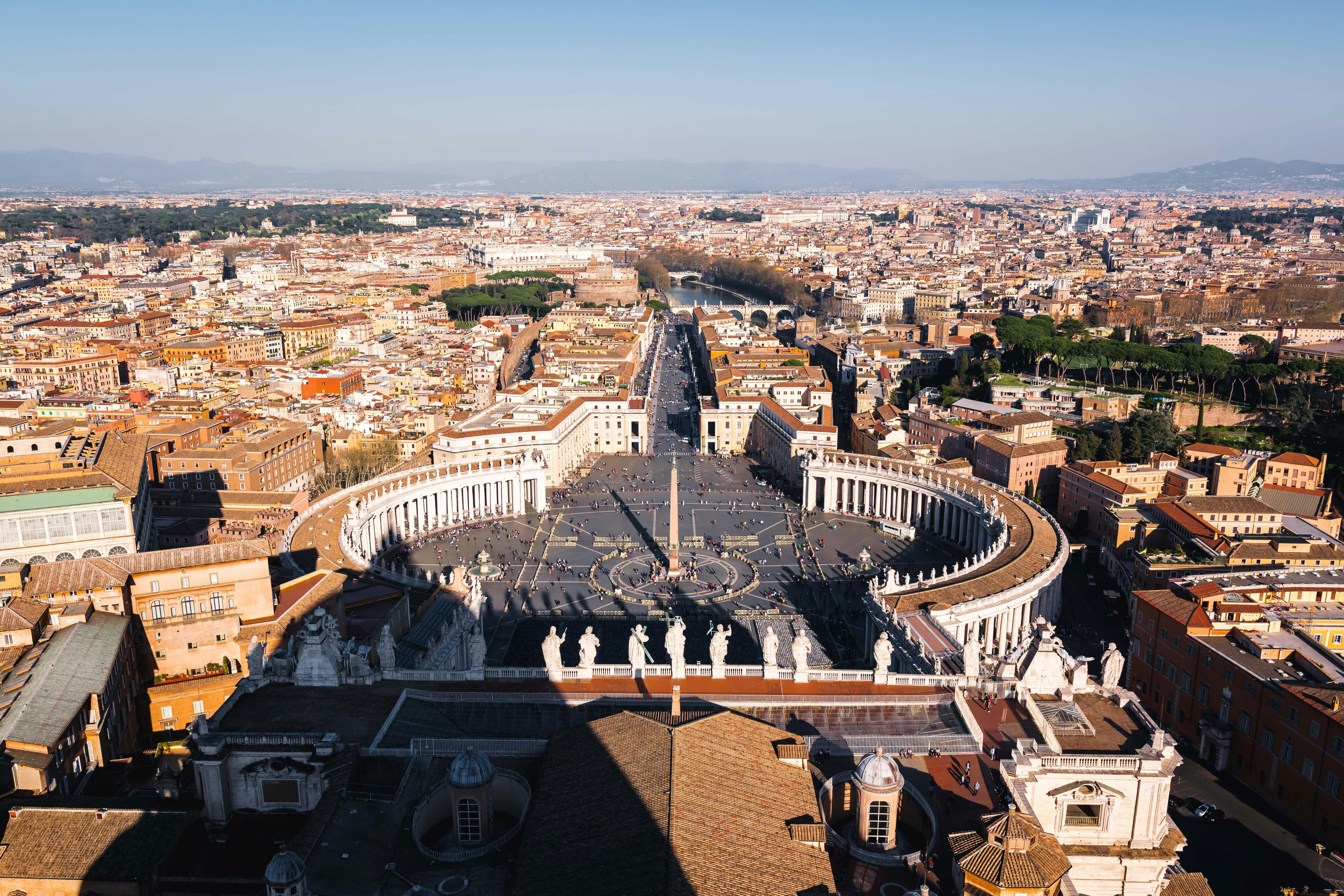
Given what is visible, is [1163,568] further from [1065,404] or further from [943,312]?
[943,312]

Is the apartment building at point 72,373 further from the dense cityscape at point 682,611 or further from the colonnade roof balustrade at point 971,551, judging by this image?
the colonnade roof balustrade at point 971,551

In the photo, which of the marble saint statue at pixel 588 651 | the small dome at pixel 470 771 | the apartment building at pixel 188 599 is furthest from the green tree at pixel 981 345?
the small dome at pixel 470 771

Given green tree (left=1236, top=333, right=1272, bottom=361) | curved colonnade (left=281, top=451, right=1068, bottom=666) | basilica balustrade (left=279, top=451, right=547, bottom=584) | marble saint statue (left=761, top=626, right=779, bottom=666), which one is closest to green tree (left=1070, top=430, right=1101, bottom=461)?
curved colonnade (left=281, top=451, right=1068, bottom=666)

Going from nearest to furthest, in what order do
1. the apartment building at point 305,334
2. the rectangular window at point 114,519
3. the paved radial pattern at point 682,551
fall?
the rectangular window at point 114,519
the paved radial pattern at point 682,551
the apartment building at point 305,334

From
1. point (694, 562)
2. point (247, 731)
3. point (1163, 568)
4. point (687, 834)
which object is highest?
point (687, 834)

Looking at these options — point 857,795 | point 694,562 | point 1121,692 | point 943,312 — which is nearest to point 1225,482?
point 694,562

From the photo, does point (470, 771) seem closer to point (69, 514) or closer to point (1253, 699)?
point (1253, 699)
